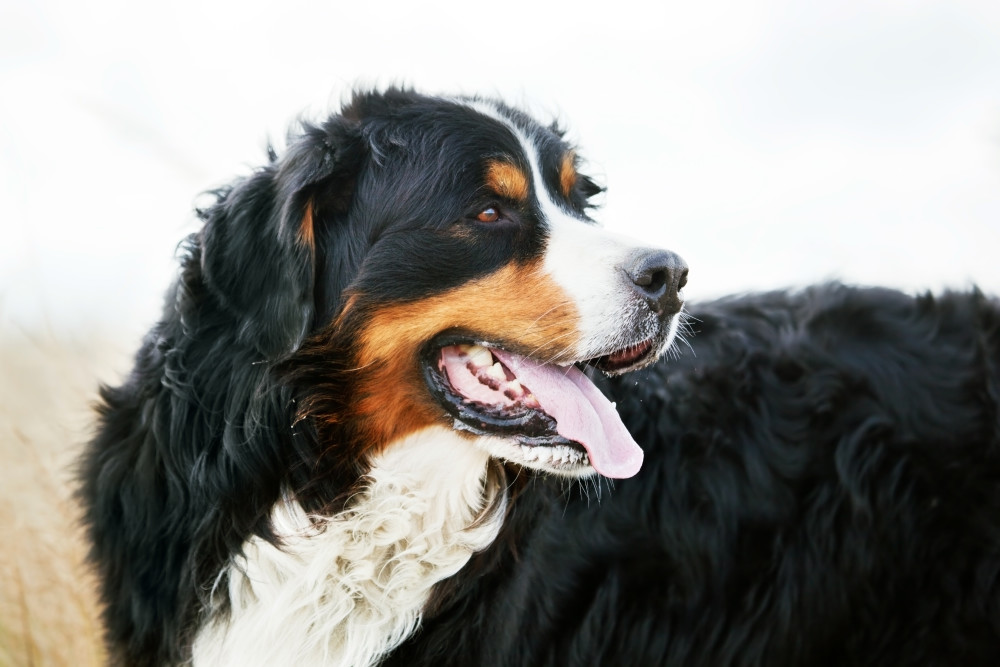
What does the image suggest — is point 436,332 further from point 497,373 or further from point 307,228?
point 307,228

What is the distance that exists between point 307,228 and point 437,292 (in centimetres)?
38

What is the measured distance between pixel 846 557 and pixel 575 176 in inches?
54.2

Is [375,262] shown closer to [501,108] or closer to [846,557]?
[501,108]

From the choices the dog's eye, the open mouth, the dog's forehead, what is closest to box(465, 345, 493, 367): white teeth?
the open mouth

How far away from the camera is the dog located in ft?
7.92

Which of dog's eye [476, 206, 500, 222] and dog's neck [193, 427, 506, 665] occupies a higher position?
dog's eye [476, 206, 500, 222]

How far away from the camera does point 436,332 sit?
2447 mm

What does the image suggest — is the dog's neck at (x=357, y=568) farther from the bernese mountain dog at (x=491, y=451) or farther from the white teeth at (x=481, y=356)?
the white teeth at (x=481, y=356)

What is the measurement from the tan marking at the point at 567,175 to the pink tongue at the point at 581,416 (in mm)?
608

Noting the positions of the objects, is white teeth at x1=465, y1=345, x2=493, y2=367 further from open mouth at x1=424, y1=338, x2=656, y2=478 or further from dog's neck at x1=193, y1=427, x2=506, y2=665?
dog's neck at x1=193, y1=427, x2=506, y2=665

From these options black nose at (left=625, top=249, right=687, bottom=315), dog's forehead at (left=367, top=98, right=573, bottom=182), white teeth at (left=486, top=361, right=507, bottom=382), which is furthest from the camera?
dog's forehead at (left=367, top=98, right=573, bottom=182)

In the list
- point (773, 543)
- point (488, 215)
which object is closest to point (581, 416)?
point (488, 215)

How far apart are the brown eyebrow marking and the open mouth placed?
44 cm

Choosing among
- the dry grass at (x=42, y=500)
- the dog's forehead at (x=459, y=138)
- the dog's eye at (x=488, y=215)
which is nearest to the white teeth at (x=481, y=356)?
the dog's eye at (x=488, y=215)
